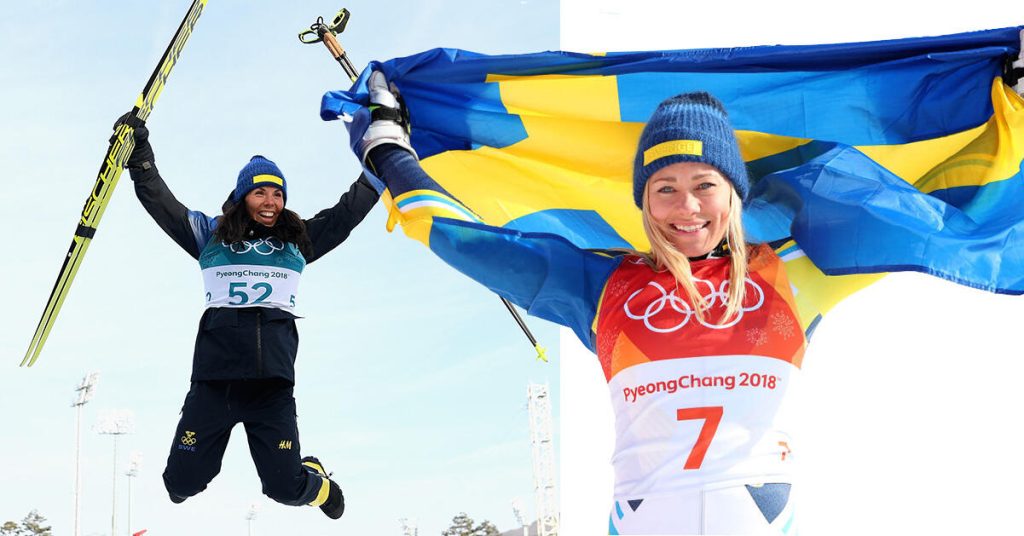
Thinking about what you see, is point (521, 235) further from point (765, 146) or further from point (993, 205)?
point (993, 205)

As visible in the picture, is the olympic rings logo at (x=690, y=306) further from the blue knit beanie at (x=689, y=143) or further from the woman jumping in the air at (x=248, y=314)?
the woman jumping in the air at (x=248, y=314)

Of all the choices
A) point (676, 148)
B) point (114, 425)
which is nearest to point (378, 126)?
point (676, 148)

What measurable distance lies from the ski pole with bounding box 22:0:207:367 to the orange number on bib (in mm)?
2878

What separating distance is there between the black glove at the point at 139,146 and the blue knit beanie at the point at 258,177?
0.37 m

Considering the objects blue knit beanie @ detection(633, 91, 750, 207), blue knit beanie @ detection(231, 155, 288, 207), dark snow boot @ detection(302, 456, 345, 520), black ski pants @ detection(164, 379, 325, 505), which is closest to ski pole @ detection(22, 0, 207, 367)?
blue knit beanie @ detection(231, 155, 288, 207)

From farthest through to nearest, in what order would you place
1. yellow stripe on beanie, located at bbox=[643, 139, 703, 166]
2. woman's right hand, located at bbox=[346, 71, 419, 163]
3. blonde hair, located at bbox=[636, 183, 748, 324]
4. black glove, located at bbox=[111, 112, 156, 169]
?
black glove, located at bbox=[111, 112, 156, 169], woman's right hand, located at bbox=[346, 71, 419, 163], yellow stripe on beanie, located at bbox=[643, 139, 703, 166], blonde hair, located at bbox=[636, 183, 748, 324]

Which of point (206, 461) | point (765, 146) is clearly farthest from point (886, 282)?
point (206, 461)

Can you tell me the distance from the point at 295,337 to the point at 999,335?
2626 mm

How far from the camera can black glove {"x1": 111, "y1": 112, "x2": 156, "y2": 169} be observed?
4363mm

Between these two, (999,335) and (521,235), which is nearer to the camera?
(521,235)

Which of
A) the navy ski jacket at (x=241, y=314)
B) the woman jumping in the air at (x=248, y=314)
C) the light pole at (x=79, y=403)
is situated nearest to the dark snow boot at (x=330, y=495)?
the woman jumping in the air at (x=248, y=314)

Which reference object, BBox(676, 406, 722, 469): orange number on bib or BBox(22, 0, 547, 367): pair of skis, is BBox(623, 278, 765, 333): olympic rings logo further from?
BBox(22, 0, 547, 367): pair of skis

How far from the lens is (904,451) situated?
3.60 meters

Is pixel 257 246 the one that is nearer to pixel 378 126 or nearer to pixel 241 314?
pixel 241 314
